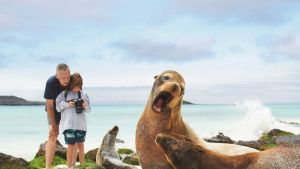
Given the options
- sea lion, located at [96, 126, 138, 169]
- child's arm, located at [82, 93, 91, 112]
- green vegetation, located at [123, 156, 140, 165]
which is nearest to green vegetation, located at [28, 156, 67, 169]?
green vegetation, located at [123, 156, 140, 165]

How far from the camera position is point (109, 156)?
948 centimetres

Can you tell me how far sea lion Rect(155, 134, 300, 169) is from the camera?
4688mm

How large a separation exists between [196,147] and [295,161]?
90 cm

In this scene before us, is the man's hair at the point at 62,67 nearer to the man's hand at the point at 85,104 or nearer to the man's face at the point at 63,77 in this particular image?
the man's face at the point at 63,77

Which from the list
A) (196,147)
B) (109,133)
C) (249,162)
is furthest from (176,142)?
(109,133)

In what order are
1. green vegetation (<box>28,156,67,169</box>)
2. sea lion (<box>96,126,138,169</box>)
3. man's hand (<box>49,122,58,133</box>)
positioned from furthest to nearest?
green vegetation (<box>28,156,67,169</box>), man's hand (<box>49,122,58,133</box>), sea lion (<box>96,126,138,169</box>)

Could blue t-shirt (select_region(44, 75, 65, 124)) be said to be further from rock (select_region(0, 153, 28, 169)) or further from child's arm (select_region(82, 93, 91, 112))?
rock (select_region(0, 153, 28, 169))

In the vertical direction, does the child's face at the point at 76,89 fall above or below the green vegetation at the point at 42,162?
above

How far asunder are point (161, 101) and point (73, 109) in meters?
4.44

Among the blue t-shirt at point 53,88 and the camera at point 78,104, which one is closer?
the camera at point 78,104

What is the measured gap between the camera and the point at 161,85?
20.5 ft

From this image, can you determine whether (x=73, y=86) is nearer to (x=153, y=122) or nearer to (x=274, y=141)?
(x=153, y=122)

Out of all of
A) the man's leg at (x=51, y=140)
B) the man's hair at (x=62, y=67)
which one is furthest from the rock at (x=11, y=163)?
the man's hair at (x=62, y=67)

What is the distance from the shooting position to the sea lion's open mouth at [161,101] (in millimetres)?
6090
